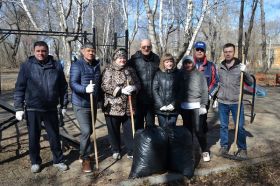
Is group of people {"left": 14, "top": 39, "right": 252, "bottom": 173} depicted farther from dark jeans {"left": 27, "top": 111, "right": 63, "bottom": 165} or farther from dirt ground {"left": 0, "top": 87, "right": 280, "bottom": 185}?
dirt ground {"left": 0, "top": 87, "right": 280, "bottom": 185}

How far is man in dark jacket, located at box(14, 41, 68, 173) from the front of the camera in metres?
4.46

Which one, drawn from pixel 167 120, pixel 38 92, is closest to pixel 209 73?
pixel 167 120

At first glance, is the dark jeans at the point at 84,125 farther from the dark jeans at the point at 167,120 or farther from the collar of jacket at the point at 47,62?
the dark jeans at the point at 167,120

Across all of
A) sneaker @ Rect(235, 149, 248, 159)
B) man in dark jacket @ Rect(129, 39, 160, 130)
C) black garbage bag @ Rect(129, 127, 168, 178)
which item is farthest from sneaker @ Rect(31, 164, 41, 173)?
sneaker @ Rect(235, 149, 248, 159)

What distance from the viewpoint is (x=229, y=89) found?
16.6 feet

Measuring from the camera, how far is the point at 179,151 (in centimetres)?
449

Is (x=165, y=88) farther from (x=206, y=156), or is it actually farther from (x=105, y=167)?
(x=105, y=167)

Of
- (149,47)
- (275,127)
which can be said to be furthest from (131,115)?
(275,127)

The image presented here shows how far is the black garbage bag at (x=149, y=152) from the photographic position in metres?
4.33

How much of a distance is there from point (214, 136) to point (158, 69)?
2.55 m

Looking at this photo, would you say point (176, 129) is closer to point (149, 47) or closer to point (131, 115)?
point (131, 115)

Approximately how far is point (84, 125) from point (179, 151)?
134 centimetres

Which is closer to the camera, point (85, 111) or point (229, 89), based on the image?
point (85, 111)

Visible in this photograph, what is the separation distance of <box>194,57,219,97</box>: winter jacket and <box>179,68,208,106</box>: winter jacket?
0.21 meters
